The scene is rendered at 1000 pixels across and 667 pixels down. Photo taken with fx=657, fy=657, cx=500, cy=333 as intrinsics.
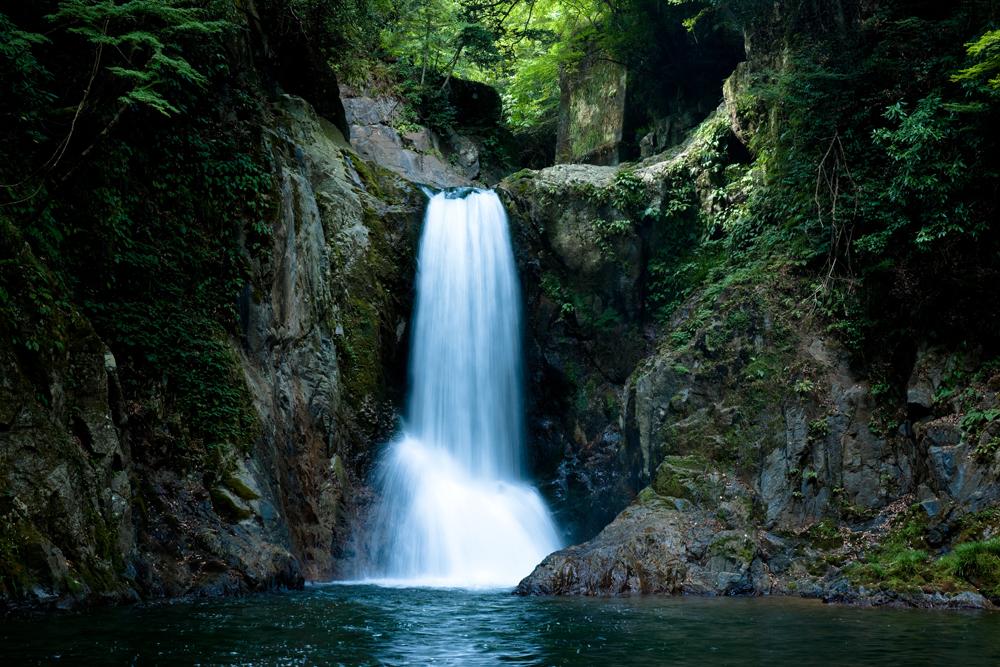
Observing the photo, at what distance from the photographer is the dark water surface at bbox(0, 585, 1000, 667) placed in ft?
16.3

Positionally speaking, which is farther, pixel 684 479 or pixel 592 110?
pixel 592 110

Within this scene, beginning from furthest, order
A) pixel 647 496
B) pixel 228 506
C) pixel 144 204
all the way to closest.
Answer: pixel 647 496
pixel 144 204
pixel 228 506

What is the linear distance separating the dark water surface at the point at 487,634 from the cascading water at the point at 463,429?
4.63 metres

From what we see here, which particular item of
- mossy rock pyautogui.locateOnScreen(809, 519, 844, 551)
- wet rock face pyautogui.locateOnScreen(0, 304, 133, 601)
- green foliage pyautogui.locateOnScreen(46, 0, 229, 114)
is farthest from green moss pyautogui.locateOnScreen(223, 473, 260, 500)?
mossy rock pyautogui.locateOnScreen(809, 519, 844, 551)

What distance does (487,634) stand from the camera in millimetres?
6305

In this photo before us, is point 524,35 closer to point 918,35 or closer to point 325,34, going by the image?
point 325,34

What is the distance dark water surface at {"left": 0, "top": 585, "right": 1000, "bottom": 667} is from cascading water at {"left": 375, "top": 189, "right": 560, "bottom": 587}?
182 inches

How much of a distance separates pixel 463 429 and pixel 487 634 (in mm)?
9517

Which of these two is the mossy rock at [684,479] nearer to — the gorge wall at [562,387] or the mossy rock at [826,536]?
the gorge wall at [562,387]

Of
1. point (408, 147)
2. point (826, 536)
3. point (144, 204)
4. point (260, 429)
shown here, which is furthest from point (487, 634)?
point (408, 147)

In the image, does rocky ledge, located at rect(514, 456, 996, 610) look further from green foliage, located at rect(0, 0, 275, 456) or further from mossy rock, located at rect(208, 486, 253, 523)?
green foliage, located at rect(0, 0, 275, 456)

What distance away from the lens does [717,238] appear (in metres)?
16.4

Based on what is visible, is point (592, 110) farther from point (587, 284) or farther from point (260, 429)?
point (260, 429)

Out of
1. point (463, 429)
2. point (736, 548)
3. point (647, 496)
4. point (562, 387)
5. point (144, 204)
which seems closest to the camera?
point (144, 204)
